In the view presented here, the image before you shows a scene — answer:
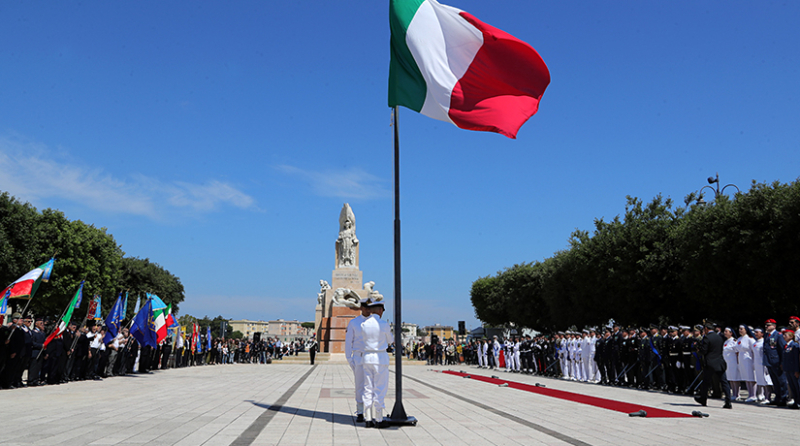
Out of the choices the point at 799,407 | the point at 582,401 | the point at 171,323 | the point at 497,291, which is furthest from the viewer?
the point at 497,291

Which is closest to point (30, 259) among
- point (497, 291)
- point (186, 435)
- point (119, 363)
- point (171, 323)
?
point (171, 323)

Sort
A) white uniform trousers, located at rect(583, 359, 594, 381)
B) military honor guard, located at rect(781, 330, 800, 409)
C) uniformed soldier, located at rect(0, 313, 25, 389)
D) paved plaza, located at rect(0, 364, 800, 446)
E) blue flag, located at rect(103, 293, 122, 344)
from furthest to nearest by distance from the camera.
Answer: white uniform trousers, located at rect(583, 359, 594, 381) < blue flag, located at rect(103, 293, 122, 344) < uniformed soldier, located at rect(0, 313, 25, 389) < military honor guard, located at rect(781, 330, 800, 409) < paved plaza, located at rect(0, 364, 800, 446)

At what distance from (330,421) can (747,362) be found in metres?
11.8

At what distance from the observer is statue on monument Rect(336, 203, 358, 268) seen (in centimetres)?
4638

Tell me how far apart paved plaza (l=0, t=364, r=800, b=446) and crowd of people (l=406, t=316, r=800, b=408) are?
1.29 metres

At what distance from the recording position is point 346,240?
46812 mm

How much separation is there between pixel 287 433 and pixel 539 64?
7285 millimetres

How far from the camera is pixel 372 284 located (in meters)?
44.0

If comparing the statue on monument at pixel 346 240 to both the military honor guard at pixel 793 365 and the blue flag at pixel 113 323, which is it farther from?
the military honor guard at pixel 793 365

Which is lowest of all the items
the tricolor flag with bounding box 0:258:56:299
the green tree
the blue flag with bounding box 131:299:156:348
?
the blue flag with bounding box 131:299:156:348

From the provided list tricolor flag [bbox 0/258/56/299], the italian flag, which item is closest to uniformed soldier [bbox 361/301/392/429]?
the italian flag

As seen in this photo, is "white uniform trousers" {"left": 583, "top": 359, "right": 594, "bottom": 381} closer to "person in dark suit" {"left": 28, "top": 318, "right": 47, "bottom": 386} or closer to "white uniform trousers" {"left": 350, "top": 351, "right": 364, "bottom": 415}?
"white uniform trousers" {"left": 350, "top": 351, "right": 364, "bottom": 415}

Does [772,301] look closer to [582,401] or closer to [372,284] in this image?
[582,401]

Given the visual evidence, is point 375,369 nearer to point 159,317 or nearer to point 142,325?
point 142,325
